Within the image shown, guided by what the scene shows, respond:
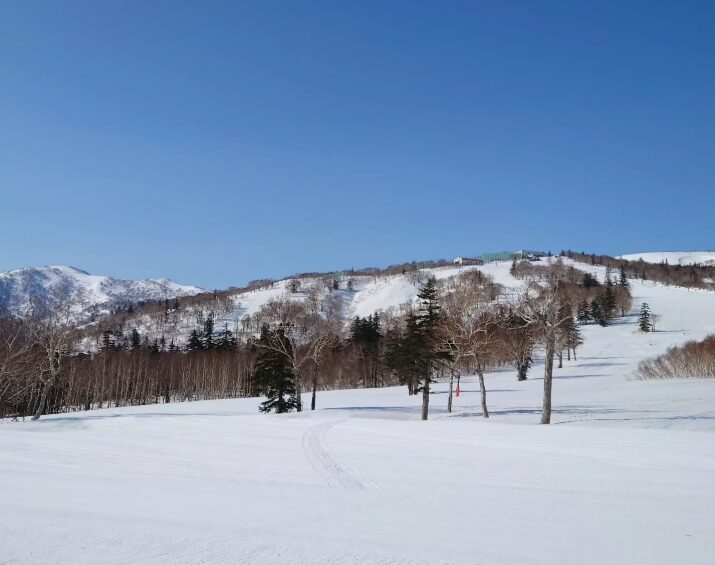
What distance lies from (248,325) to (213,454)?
19140 centimetres

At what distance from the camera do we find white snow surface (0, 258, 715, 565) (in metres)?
5.53

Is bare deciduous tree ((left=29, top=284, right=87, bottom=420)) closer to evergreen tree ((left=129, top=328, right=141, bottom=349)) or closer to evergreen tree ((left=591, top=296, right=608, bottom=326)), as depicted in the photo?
evergreen tree ((left=129, top=328, right=141, bottom=349))

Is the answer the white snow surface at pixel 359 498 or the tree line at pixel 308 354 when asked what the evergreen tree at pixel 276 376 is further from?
the white snow surface at pixel 359 498

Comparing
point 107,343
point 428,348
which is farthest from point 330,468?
point 107,343

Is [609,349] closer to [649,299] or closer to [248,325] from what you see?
[649,299]

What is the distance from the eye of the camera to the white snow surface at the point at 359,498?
5527 mm

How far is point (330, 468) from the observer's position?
10414 millimetres

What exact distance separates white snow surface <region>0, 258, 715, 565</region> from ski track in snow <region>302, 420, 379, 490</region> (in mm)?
53

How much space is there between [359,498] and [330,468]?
2683 millimetres

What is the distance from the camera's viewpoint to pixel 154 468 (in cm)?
1041

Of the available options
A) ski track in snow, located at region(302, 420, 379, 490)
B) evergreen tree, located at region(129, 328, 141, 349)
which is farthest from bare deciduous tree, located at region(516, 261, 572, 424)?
evergreen tree, located at region(129, 328, 141, 349)

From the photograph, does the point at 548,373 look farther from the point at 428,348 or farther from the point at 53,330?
the point at 53,330

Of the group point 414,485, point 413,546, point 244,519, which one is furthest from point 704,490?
point 244,519

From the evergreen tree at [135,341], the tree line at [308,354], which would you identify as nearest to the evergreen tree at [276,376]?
the tree line at [308,354]
